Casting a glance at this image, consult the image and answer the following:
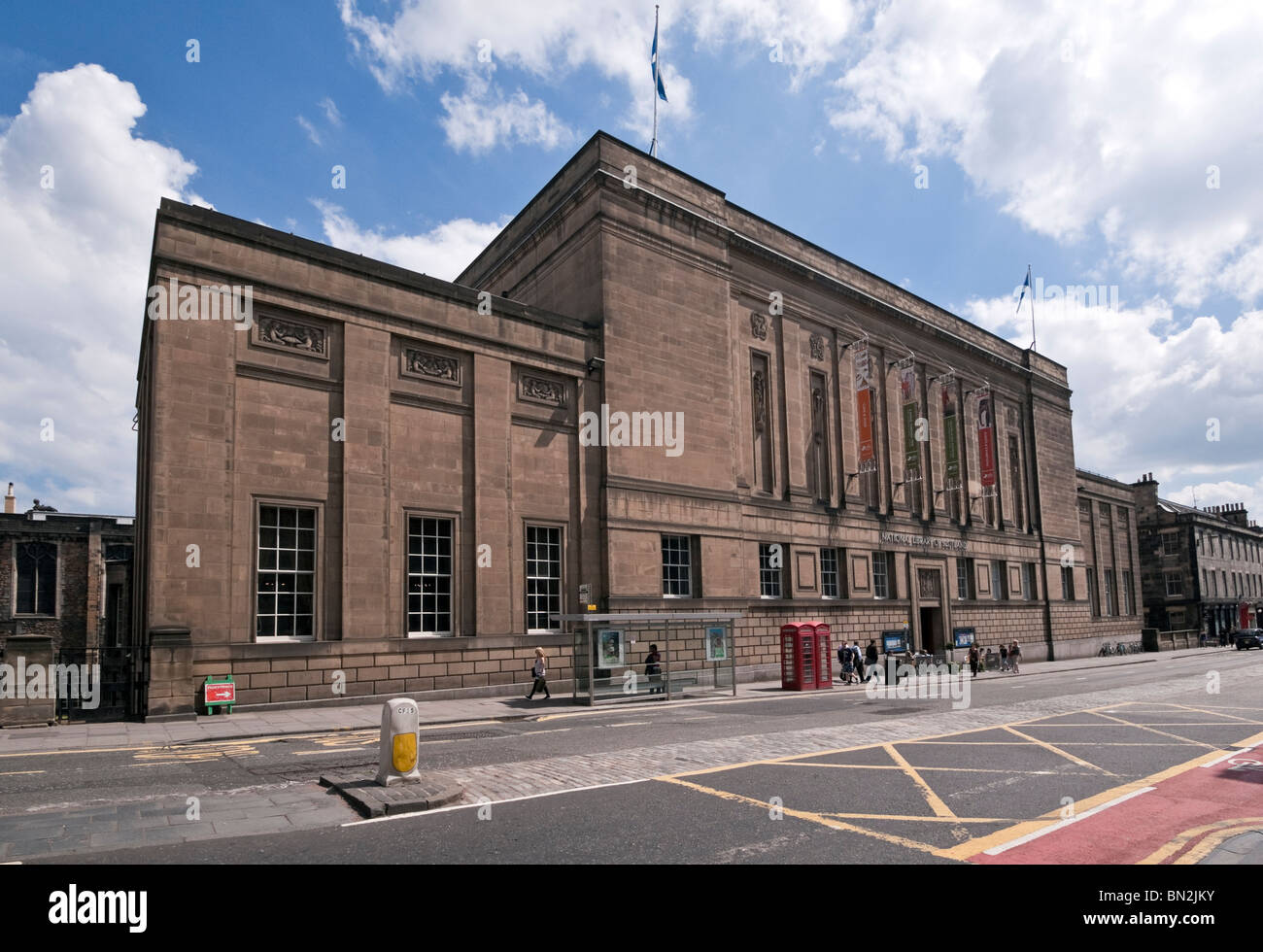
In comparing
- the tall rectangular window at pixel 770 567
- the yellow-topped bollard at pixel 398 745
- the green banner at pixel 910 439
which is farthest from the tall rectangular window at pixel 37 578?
the green banner at pixel 910 439

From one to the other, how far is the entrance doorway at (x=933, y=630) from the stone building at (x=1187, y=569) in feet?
149

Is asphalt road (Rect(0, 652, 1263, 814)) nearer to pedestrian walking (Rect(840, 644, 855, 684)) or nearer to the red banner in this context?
the red banner

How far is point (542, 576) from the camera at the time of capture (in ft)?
78.8

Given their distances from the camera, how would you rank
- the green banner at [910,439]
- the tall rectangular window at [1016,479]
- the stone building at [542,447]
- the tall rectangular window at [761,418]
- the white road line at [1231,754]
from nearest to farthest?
the white road line at [1231,754] < the stone building at [542,447] < the tall rectangular window at [761,418] < the green banner at [910,439] < the tall rectangular window at [1016,479]

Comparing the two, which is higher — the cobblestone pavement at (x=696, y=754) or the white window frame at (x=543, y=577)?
the white window frame at (x=543, y=577)

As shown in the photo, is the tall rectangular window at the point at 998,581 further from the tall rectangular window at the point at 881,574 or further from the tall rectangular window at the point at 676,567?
the tall rectangular window at the point at 676,567

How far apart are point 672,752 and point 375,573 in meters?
11.0

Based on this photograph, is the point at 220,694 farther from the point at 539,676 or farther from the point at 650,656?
the point at 650,656

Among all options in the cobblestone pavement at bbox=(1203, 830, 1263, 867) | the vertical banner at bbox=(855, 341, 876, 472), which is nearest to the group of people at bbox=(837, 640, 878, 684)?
the vertical banner at bbox=(855, 341, 876, 472)

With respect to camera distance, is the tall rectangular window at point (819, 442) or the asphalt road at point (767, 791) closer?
the asphalt road at point (767, 791)

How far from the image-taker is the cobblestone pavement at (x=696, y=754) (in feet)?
31.7

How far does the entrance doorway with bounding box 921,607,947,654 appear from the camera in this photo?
37.9 m
